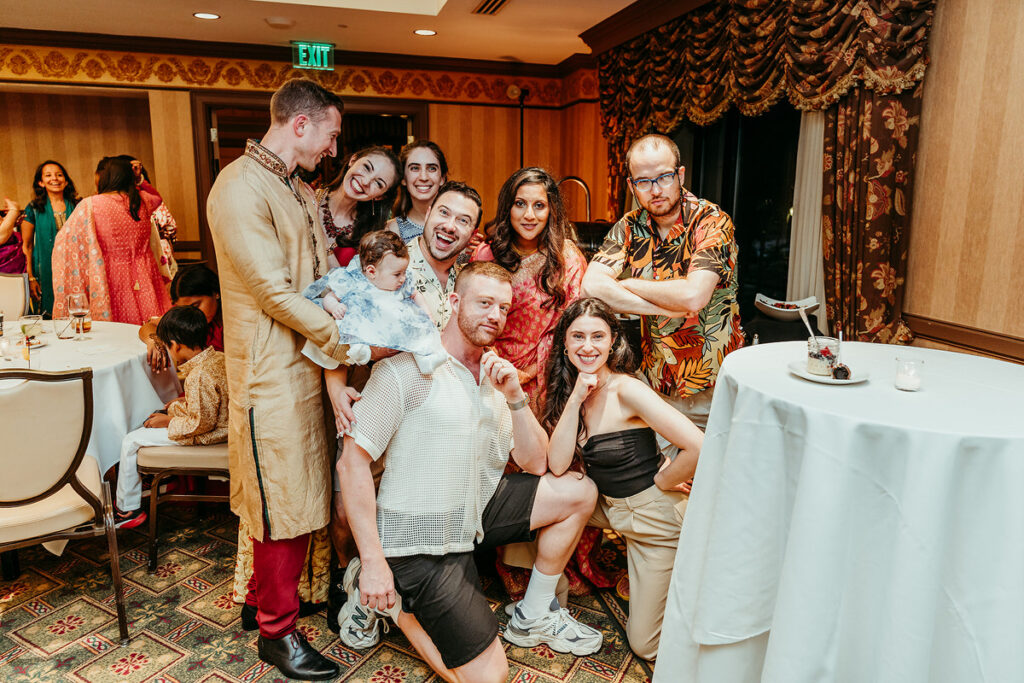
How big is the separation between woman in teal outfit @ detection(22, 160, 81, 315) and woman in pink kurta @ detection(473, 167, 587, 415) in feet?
14.5

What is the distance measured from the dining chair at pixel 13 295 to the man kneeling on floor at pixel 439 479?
298cm

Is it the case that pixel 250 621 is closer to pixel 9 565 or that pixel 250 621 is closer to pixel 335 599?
pixel 335 599

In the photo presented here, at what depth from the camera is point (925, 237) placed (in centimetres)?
284

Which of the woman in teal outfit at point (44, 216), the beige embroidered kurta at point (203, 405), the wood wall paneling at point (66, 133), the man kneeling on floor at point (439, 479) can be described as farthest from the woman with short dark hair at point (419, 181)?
the wood wall paneling at point (66, 133)

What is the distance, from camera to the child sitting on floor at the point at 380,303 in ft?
6.28

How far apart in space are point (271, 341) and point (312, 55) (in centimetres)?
500

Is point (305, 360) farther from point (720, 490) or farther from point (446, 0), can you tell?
point (446, 0)

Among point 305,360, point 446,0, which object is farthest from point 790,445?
point 446,0

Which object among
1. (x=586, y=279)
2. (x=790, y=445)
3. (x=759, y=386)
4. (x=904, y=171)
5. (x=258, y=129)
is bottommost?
Result: (x=790, y=445)

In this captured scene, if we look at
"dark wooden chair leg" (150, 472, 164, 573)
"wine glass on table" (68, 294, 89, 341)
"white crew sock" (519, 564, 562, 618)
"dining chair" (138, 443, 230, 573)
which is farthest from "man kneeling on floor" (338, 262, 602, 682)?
"wine glass on table" (68, 294, 89, 341)

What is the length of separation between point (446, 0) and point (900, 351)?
12.8 feet

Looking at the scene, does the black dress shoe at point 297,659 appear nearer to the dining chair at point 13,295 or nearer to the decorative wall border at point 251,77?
the dining chair at point 13,295

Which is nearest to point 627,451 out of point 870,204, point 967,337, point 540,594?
point 540,594

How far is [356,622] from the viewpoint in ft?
7.20
